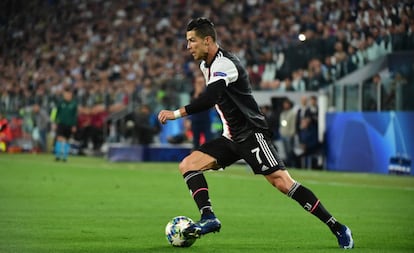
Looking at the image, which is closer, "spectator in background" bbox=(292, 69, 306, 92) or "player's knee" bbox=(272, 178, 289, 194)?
"player's knee" bbox=(272, 178, 289, 194)

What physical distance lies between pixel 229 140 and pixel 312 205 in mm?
1042

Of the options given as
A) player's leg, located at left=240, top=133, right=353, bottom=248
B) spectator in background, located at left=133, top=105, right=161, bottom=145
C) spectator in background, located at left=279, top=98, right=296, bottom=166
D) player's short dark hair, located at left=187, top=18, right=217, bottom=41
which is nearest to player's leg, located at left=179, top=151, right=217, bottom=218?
player's leg, located at left=240, top=133, right=353, bottom=248

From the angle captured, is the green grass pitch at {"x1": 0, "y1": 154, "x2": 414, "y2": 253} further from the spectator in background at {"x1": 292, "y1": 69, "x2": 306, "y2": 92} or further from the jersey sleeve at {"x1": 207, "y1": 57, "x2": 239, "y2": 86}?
the spectator in background at {"x1": 292, "y1": 69, "x2": 306, "y2": 92}

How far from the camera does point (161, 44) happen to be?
134 ft

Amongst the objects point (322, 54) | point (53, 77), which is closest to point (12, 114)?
point (53, 77)

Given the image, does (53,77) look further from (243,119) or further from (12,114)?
(243,119)

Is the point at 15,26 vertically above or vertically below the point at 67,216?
above

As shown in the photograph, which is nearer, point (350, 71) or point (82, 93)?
point (350, 71)

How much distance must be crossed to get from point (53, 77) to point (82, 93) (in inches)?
226

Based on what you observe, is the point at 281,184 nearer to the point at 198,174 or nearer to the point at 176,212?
the point at 198,174

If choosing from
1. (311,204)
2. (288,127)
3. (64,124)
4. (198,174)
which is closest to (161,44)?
(64,124)

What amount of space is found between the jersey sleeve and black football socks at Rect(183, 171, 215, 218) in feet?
3.06

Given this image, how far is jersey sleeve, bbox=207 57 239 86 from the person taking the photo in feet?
32.8

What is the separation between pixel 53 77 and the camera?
4597cm
